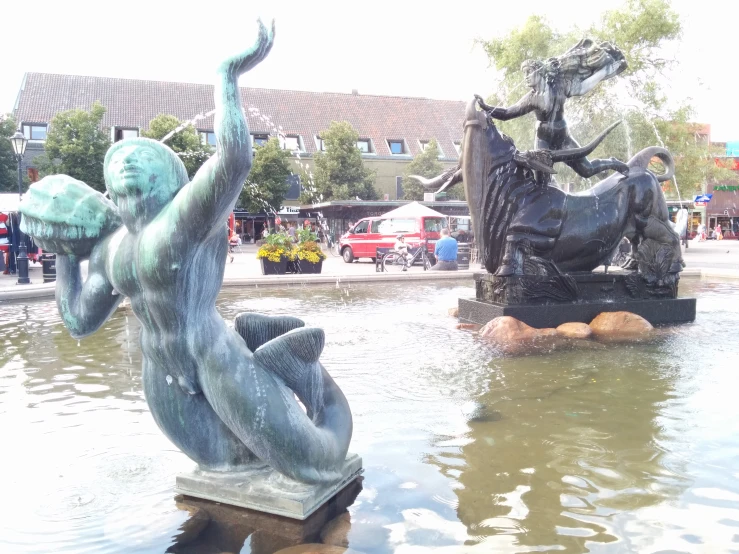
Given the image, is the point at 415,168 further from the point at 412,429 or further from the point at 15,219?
the point at 412,429

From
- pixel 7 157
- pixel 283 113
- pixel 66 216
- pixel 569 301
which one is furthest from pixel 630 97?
pixel 7 157

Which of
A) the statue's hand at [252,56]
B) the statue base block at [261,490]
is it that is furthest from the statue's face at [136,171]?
the statue base block at [261,490]

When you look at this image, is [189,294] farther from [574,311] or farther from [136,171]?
[574,311]

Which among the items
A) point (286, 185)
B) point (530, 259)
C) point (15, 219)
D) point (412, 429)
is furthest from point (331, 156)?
point (412, 429)

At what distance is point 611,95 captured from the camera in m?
27.1

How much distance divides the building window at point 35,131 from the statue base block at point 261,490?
41.2 m

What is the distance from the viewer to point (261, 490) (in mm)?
2467

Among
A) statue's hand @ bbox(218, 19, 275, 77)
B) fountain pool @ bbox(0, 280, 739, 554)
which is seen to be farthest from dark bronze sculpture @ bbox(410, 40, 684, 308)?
statue's hand @ bbox(218, 19, 275, 77)

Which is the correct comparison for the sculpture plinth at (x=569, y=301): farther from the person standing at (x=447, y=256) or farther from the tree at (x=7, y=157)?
the tree at (x=7, y=157)

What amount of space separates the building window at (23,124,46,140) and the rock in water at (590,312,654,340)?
1546 inches

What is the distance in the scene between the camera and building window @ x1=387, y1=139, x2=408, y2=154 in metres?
47.4

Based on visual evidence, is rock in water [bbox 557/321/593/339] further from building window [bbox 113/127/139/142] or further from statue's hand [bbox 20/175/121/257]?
building window [bbox 113/127/139/142]

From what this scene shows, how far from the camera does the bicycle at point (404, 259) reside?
1726cm

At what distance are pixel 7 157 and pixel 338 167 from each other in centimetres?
1834
